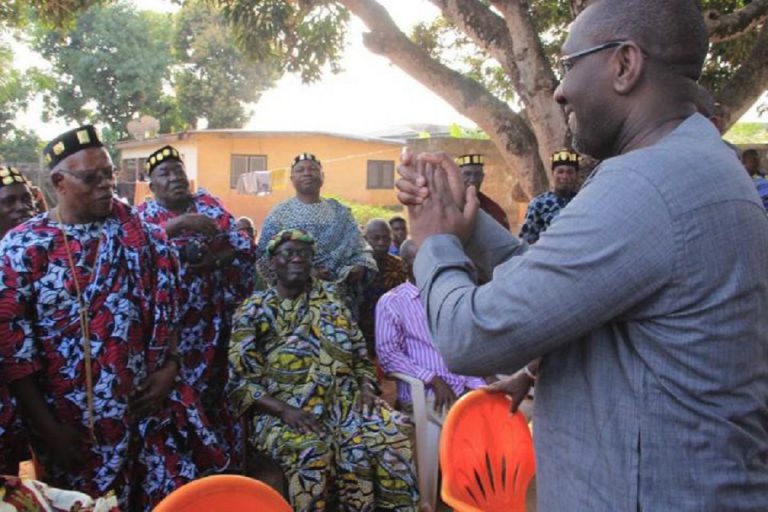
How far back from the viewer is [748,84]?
6363mm

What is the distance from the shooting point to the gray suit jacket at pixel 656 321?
3.10ft

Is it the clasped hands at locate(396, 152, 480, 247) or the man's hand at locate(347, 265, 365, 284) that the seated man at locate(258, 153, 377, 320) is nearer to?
the man's hand at locate(347, 265, 365, 284)

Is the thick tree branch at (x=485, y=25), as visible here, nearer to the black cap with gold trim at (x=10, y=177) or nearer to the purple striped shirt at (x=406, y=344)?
the purple striped shirt at (x=406, y=344)

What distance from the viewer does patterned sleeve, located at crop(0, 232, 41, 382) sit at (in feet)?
8.33

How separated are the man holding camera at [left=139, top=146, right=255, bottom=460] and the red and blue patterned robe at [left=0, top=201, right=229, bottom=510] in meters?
0.89

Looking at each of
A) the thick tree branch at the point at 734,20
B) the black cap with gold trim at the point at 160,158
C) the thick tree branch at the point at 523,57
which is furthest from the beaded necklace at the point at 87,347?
the thick tree branch at the point at 734,20

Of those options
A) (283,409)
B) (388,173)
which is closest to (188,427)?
(283,409)

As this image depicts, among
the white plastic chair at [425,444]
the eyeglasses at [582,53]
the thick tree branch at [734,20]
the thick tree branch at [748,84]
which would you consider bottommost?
the white plastic chair at [425,444]

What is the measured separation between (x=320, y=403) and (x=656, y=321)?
275 centimetres

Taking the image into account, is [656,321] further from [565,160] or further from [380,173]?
[380,173]

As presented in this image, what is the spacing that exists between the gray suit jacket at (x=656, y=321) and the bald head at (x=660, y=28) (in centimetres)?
10

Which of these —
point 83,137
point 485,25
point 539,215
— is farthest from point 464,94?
point 83,137

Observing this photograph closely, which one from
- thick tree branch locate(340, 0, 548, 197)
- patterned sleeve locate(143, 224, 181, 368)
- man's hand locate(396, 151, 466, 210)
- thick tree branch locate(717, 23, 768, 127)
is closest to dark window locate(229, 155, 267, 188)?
thick tree branch locate(340, 0, 548, 197)

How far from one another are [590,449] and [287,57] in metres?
8.93
